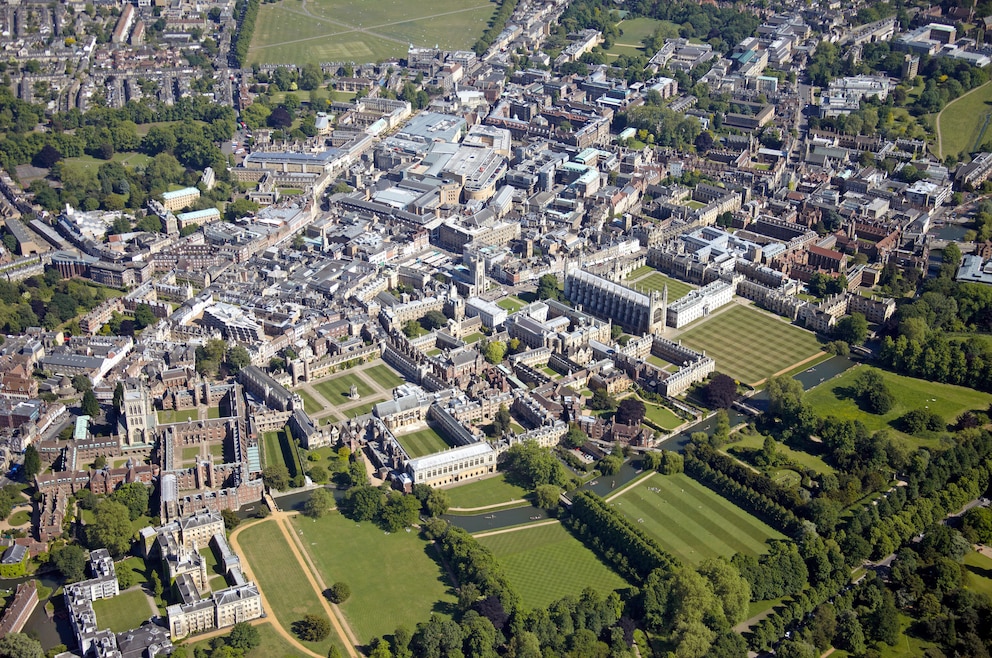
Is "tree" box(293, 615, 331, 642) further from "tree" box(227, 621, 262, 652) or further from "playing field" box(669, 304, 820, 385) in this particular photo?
"playing field" box(669, 304, 820, 385)

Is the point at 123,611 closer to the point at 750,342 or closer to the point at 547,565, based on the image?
the point at 547,565

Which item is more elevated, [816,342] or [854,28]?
[854,28]

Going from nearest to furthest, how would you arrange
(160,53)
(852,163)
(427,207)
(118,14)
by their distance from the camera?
1. (427,207)
2. (852,163)
3. (160,53)
4. (118,14)

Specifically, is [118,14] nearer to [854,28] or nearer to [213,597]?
[854,28]

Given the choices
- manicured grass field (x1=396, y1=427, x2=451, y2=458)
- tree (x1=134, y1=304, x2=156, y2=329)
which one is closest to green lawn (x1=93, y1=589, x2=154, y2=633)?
manicured grass field (x1=396, y1=427, x2=451, y2=458)

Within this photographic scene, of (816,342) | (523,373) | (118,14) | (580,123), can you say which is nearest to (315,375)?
(523,373)

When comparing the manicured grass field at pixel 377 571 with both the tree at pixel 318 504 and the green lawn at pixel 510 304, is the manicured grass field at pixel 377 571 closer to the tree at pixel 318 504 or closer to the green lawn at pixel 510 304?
the tree at pixel 318 504

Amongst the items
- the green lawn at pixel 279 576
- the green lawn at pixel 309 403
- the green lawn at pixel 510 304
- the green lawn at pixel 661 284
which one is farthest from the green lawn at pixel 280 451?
the green lawn at pixel 661 284
